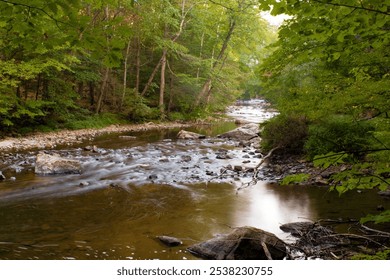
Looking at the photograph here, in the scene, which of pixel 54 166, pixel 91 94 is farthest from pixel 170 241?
pixel 91 94

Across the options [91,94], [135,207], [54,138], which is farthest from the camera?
[91,94]

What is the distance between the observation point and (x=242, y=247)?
451 centimetres

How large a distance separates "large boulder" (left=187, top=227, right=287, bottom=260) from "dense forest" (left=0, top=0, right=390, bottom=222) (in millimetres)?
1606

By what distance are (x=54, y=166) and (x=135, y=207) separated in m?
3.74

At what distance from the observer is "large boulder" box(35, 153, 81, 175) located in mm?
9005

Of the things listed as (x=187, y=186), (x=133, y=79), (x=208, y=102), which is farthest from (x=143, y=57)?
(x=187, y=186)

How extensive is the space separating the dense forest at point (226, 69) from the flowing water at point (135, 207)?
5.41ft

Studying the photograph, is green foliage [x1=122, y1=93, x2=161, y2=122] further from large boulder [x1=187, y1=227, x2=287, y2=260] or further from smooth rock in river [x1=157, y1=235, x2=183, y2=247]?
large boulder [x1=187, y1=227, x2=287, y2=260]

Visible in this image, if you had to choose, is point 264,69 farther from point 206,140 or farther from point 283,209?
point 206,140

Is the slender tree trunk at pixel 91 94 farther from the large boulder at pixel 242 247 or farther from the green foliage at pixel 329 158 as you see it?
the green foliage at pixel 329 158

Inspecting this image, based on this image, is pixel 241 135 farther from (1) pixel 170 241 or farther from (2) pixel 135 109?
(1) pixel 170 241

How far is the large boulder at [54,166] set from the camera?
29.5 ft

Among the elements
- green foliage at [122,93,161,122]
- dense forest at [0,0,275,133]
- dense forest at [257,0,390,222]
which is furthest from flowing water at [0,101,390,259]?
green foliage at [122,93,161,122]

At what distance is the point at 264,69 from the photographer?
3.30m
